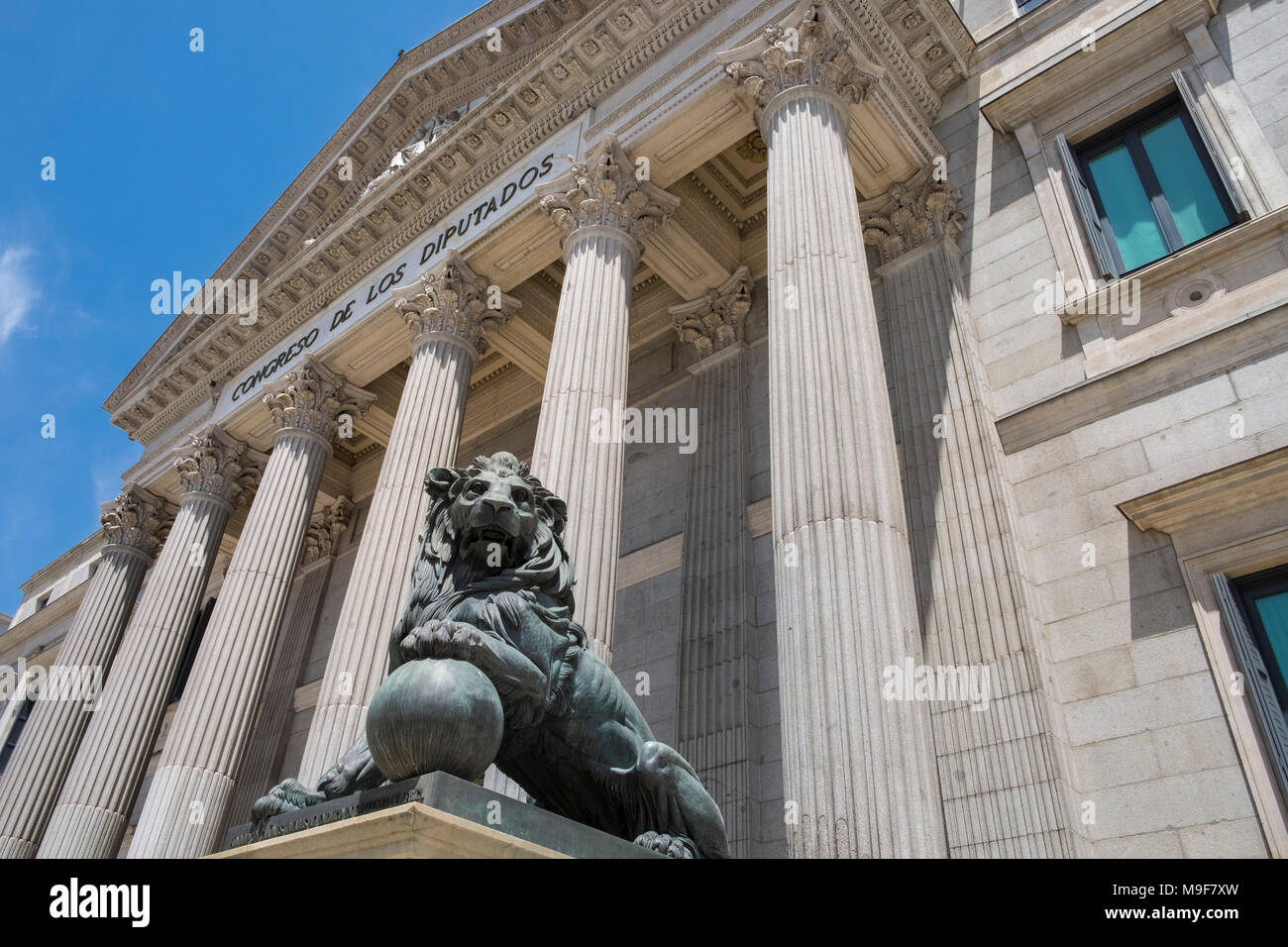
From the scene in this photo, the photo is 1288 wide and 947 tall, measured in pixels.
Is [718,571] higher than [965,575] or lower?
higher

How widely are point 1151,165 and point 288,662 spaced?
66.0 ft

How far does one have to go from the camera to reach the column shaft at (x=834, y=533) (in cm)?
727

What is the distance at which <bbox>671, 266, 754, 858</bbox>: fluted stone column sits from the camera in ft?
41.3

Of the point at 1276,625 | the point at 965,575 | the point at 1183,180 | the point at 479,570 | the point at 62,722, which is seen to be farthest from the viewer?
the point at 62,722

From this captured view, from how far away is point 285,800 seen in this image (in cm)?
442

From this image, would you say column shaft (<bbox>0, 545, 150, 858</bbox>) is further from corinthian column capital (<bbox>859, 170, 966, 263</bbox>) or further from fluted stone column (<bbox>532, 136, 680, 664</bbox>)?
corinthian column capital (<bbox>859, 170, 966, 263</bbox>)

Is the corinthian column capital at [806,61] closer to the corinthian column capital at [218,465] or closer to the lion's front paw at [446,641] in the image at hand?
the lion's front paw at [446,641]

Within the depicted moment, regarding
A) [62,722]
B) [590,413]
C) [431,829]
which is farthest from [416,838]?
[62,722]

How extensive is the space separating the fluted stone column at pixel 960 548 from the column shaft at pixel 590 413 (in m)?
3.82

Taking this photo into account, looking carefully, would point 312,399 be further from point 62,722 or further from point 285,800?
point 285,800

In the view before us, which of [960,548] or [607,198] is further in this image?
[607,198]

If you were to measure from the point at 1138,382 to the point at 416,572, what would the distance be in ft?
31.4

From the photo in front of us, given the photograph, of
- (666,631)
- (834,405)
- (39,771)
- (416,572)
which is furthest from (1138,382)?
(39,771)

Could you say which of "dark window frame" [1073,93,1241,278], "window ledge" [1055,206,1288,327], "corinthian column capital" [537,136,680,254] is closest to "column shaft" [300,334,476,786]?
"corinthian column capital" [537,136,680,254]
